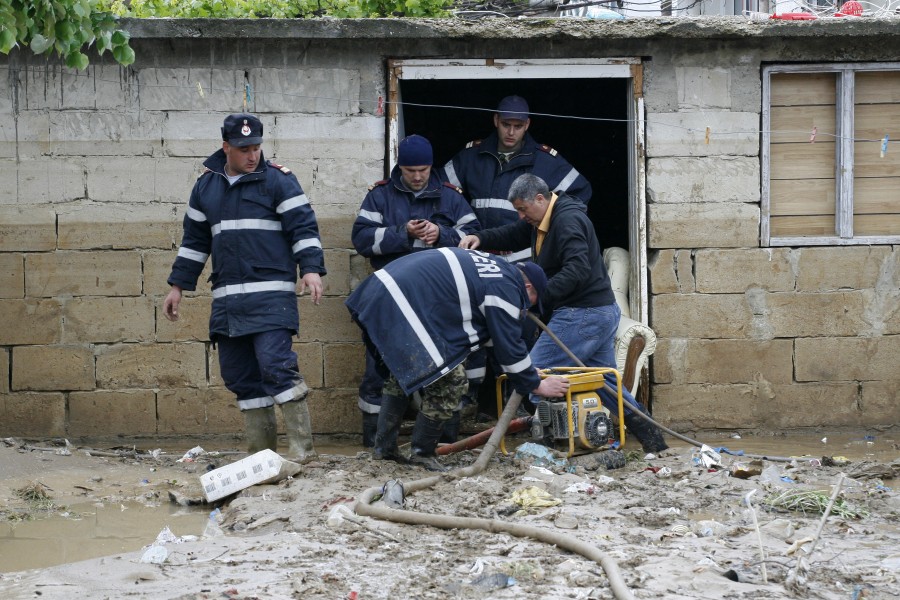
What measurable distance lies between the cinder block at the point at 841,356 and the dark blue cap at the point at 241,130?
14.5 ft

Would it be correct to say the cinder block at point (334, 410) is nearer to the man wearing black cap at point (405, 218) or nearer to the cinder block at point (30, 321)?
the man wearing black cap at point (405, 218)

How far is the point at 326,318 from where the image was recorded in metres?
8.60

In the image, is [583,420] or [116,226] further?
[116,226]

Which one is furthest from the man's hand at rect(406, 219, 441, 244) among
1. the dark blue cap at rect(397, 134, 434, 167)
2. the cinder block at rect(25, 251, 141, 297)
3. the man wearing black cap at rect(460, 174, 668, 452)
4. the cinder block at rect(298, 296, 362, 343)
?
the cinder block at rect(25, 251, 141, 297)

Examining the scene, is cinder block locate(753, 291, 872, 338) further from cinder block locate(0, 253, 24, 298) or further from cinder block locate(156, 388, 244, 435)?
cinder block locate(0, 253, 24, 298)

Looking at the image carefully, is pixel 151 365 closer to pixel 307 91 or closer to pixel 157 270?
pixel 157 270

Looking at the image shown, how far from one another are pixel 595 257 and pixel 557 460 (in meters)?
1.38

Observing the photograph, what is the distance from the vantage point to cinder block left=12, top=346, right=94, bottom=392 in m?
8.53

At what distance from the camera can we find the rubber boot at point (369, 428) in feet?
26.9

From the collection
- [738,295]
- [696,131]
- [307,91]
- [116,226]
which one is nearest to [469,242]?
[307,91]

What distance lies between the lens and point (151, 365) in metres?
8.59

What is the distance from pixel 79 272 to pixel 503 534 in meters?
4.53

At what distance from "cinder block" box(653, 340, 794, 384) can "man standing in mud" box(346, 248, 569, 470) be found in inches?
84.1

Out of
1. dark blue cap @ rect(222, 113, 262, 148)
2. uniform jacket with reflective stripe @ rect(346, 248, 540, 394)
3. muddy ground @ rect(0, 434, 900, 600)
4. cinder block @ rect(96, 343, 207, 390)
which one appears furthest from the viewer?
cinder block @ rect(96, 343, 207, 390)
